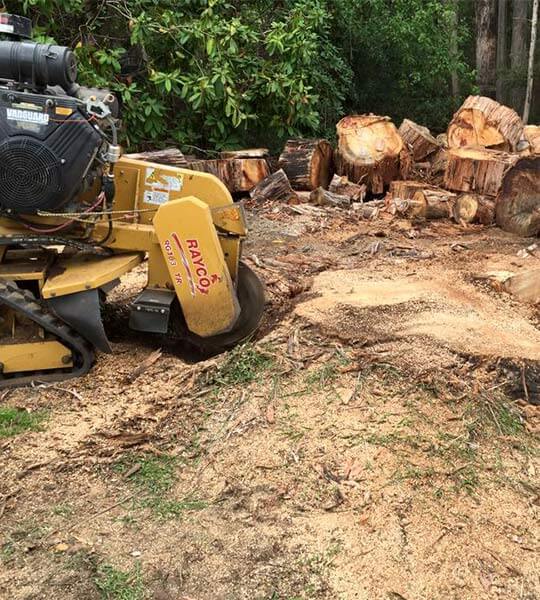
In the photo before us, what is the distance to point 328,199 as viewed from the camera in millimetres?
9000

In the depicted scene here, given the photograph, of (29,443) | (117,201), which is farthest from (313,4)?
(29,443)

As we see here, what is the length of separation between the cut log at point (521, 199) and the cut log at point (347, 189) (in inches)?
78.4

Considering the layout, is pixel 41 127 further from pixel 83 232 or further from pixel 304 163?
pixel 304 163

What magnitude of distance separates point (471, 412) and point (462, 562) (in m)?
0.97

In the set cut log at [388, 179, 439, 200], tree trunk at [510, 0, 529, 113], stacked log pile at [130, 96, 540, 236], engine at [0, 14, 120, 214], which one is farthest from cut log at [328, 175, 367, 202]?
tree trunk at [510, 0, 529, 113]

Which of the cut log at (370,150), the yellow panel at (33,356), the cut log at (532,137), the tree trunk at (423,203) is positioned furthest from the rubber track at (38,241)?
the cut log at (532,137)

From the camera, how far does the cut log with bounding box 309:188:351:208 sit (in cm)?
896

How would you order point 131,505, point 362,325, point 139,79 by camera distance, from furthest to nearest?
point 139,79
point 362,325
point 131,505

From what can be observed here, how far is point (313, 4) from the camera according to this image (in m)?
10.5

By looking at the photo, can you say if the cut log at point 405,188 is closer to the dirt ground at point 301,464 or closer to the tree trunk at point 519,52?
the dirt ground at point 301,464

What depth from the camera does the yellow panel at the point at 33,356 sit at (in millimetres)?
4340

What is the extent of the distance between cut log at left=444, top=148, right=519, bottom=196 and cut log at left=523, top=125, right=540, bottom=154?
1024 mm

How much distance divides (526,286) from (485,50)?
41.4 feet

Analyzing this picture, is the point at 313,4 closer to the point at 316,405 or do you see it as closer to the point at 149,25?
the point at 149,25
